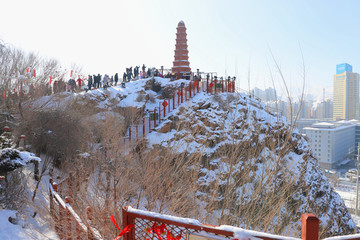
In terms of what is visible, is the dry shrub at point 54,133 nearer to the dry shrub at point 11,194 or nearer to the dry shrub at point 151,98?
the dry shrub at point 11,194

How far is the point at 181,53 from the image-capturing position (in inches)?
1026

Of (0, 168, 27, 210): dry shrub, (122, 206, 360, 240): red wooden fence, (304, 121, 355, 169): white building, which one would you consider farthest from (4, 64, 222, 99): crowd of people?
(304, 121, 355, 169): white building

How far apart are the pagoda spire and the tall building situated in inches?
2799

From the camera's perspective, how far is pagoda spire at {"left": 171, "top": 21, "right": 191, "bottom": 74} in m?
25.9

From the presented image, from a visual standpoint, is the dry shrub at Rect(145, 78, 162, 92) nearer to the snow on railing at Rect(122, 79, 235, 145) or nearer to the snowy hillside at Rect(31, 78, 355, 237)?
the snowy hillside at Rect(31, 78, 355, 237)

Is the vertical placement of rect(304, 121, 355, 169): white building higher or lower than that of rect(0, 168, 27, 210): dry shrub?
lower

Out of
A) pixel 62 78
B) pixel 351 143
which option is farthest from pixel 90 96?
pixel 351 143

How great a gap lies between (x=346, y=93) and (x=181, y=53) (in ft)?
248

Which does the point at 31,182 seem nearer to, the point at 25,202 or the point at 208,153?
the point at 25,202

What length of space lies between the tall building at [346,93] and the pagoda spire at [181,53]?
7109cm

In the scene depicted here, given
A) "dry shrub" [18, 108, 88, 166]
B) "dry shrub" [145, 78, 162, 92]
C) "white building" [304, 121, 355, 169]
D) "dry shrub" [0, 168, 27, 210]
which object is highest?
"dry shrub" [145, 78, 162, 92]

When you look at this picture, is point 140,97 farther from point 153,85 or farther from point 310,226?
point 310,226

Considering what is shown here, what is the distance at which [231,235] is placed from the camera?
181 cm

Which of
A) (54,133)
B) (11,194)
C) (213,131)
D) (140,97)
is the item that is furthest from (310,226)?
(140,97)
